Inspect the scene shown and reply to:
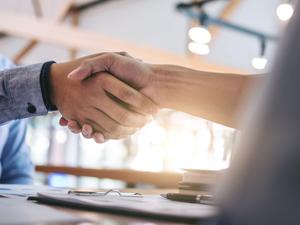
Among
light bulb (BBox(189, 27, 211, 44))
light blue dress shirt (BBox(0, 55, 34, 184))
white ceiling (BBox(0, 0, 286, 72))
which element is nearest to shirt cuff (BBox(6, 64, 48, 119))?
light blue dress shirt (BBox(0, 55, 34, 184))

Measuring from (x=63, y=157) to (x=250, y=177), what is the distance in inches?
458

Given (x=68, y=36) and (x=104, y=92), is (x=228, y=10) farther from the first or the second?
(x=104, y=92)

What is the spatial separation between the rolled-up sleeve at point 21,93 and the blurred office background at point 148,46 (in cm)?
483

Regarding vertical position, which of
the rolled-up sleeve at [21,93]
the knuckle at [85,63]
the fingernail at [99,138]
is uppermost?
the knuckle at [85,63]

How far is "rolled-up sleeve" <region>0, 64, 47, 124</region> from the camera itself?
1.35 metres

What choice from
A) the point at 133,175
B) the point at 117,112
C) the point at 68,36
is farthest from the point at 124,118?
the point at 68,36

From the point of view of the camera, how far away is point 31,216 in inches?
23.2

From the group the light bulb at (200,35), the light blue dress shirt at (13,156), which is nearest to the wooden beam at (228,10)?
the light bulb at (200,35)

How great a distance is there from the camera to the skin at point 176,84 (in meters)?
1.30

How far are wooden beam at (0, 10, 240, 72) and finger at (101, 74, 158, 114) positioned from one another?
14.8 ft

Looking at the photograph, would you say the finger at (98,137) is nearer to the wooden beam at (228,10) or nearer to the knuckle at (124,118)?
the knuckle at (124,118)

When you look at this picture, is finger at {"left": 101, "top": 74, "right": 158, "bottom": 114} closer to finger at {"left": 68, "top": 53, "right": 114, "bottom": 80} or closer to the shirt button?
finger at {"left": 68, "top": 53, "right": 114, "bottom": 80}

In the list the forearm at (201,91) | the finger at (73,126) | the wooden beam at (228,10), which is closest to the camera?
the forearm at (201,91)

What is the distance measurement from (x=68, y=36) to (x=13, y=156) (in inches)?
172
